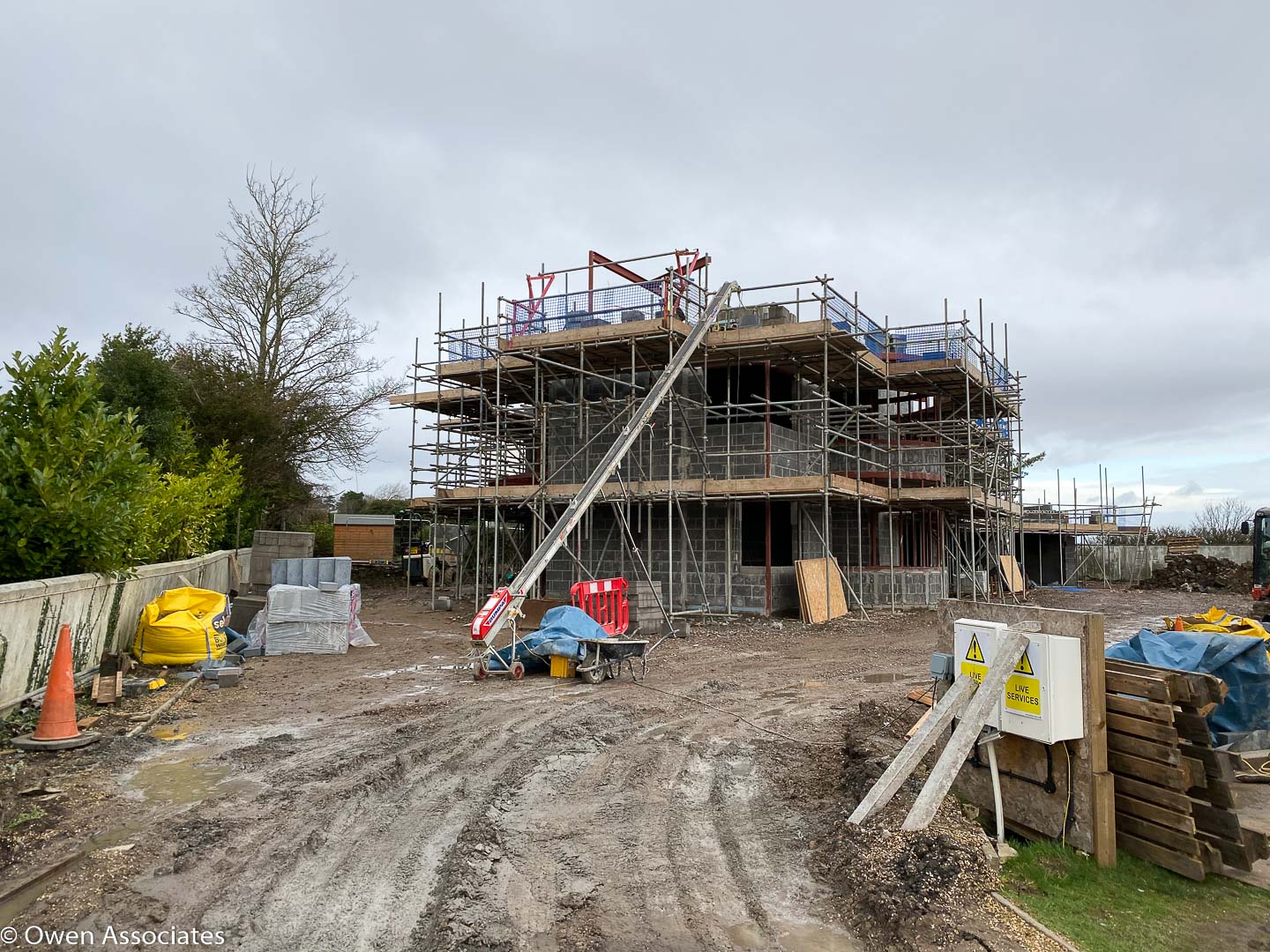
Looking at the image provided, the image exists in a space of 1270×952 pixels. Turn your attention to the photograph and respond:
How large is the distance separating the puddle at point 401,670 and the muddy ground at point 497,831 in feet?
5.53

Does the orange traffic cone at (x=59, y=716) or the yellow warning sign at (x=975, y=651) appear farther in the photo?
the orange traffic cone at (x=59, y=716)

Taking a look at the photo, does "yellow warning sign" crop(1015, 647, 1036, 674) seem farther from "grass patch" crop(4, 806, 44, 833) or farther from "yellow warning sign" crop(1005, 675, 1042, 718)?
"grass patch" crop(4, 806, 44, 833)

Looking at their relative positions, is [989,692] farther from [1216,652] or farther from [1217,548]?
[1217,548]

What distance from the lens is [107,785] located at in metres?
6.27

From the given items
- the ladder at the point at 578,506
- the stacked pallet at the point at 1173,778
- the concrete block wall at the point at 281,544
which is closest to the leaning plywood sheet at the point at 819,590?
the ladder at the point at 578,506

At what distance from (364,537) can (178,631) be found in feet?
80.0

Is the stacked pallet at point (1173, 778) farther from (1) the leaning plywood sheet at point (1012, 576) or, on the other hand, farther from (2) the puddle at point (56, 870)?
(1) the leaning plywood sheet at point (1012, 576)

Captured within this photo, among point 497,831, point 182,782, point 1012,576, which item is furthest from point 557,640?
point 1012,576

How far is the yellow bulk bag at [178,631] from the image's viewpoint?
451 inches

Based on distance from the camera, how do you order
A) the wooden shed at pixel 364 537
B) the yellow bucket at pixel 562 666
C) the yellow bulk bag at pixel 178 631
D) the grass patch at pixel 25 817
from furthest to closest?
the wooden shed at pixel 364 537, the yellow bulk bag at pixel 178 631, the yellow bucket at pixel 562 666, the grass patch at pixel 25 817

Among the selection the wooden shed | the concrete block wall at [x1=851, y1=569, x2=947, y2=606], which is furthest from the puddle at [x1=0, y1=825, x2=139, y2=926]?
the wooden shed

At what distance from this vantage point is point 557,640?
1109 centimetres

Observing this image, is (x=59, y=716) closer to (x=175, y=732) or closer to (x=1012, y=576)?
(x=175, y=732)

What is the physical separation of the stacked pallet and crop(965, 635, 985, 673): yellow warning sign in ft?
2.50
